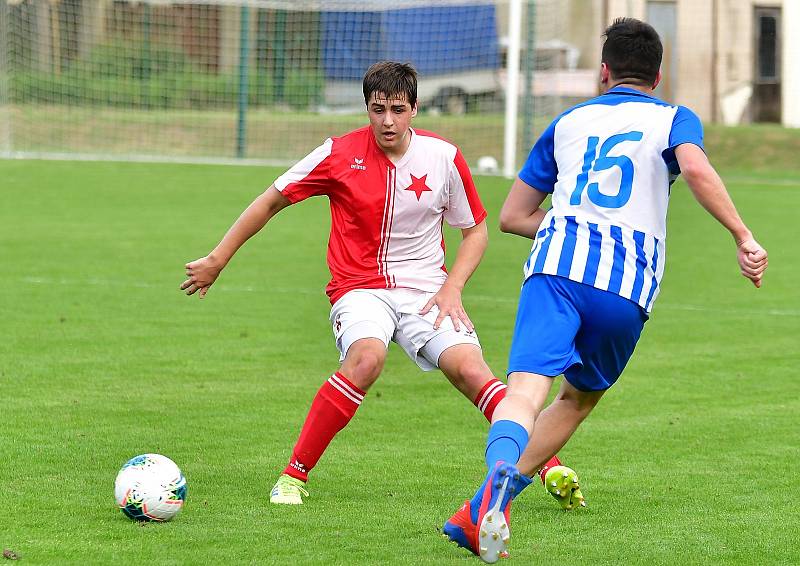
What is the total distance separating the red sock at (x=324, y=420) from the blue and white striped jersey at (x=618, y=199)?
1237 mm

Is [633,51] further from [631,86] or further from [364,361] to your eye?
[364,361]

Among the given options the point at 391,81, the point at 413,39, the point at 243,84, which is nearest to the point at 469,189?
the point at 391,81

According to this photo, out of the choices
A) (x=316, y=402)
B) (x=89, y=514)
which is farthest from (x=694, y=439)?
(x=89, y=514)

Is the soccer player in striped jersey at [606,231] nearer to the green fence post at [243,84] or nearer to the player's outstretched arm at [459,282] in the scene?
the player's outstretched arm at [459,282]

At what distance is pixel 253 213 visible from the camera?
5.77 m

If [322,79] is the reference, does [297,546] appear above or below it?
below

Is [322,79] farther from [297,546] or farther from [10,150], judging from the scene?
[297,546]

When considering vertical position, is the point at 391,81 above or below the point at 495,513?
above

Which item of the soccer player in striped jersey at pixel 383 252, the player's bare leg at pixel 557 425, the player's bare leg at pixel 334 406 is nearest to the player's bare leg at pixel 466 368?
the soccer player in striped jersey at pixel 383 252

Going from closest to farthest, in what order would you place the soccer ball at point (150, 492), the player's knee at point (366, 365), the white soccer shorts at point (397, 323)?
the soccer ball at point (150, 492) → the player's knee at point (366, 365) → the white soccer shorts at point (397, 323)

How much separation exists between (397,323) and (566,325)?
1.40 m

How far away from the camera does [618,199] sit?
4727 millimetres

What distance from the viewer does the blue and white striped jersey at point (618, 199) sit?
470 centimetres

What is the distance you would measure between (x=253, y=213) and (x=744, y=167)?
22921 millimetres
